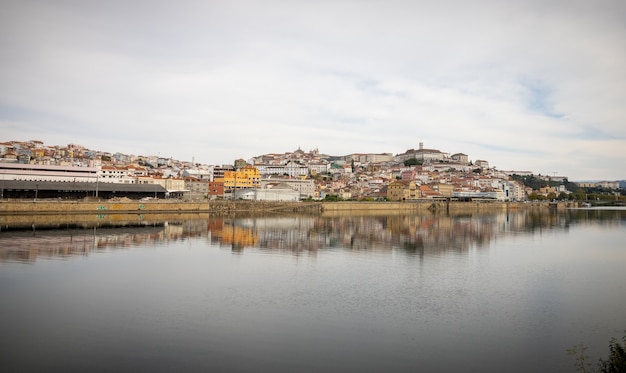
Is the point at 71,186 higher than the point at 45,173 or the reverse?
the reverse

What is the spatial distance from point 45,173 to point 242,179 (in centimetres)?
2496

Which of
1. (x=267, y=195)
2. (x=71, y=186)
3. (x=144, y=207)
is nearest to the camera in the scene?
(x=144, y=207)

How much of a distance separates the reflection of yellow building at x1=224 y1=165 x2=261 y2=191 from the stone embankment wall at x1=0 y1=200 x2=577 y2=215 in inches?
556

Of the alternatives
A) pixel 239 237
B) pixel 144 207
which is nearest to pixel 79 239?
pixel 239 237

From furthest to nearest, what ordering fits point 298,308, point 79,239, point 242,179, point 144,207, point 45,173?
1. point 242,179
2. point 45,173
3. point 144,207
4. point 79,239
5. point 298,308

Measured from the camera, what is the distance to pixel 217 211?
44844 millimetres

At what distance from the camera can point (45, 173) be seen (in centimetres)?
4728

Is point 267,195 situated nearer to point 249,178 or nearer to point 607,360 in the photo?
point 249,178

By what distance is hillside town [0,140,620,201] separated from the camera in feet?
145

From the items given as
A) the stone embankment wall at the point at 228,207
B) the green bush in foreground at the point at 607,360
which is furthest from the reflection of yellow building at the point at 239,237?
the green bush in foreground at the point at 607,360

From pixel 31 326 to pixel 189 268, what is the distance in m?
6.76

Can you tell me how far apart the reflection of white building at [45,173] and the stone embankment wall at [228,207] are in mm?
11548

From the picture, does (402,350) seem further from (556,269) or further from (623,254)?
(623,254)

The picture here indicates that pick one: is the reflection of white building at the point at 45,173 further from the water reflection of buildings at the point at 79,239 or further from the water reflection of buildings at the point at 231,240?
the water reflection of buildings at the point at 231,240
